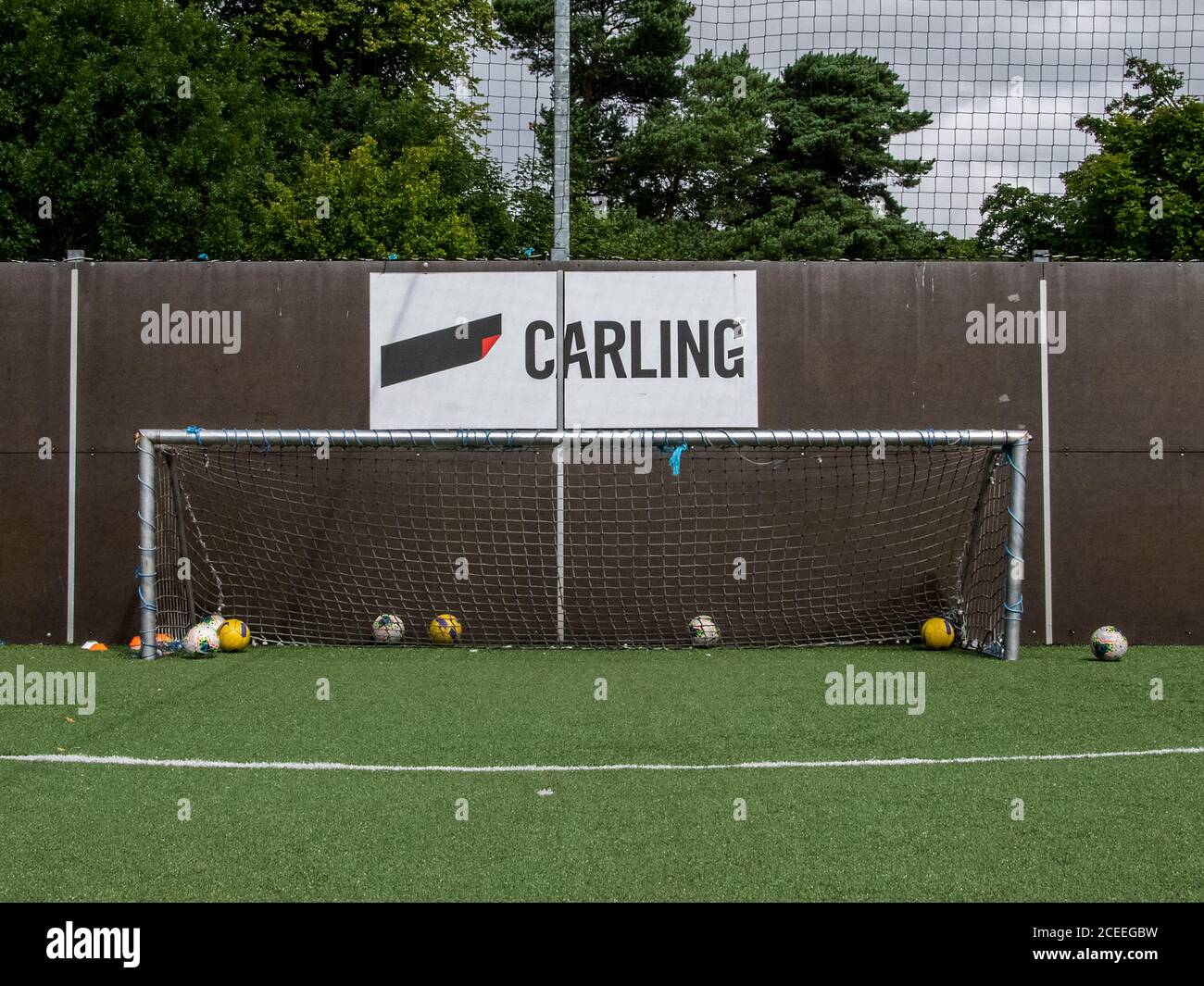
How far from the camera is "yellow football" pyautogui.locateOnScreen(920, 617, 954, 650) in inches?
305

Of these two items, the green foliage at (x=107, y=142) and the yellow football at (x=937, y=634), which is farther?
the green foliage at (x=107, y=142)

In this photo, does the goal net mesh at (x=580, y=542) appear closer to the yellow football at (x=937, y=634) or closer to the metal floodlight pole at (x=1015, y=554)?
the yellow football at (x=937, y=634)

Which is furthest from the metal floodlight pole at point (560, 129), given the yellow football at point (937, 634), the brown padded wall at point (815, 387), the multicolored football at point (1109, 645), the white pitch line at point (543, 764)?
the white pitch line at point (543, 764)

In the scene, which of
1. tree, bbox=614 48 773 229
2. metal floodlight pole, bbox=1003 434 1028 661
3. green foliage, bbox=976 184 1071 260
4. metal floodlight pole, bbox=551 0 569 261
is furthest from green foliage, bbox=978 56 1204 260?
metal floodlight pole, bbox=551 0 569 261

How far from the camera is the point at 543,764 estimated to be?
4590 millimetres

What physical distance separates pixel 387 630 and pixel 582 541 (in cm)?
147

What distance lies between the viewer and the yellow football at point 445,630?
26.3 ft

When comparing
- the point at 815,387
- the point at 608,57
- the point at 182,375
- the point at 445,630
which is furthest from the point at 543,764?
the point at 608,57

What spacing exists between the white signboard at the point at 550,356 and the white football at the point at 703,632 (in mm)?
1367

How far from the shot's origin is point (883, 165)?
26406mm

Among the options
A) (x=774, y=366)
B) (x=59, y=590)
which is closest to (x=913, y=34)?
(x=774, y=366)
